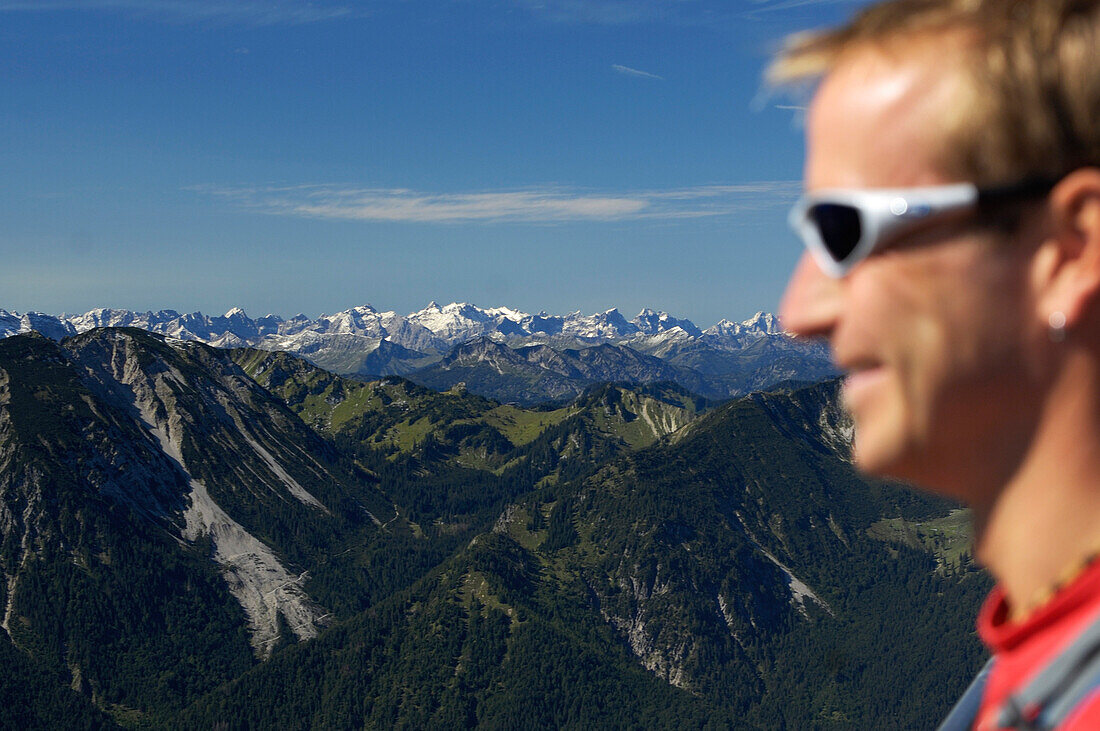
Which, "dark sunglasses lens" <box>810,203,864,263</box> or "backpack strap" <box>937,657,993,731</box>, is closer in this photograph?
"dark sunglasses lens" <box>810,203,864,263</box>

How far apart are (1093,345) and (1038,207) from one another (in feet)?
1.09

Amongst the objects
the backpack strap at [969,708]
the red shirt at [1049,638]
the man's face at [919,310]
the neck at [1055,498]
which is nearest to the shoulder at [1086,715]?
the red shirt at [1049,638]

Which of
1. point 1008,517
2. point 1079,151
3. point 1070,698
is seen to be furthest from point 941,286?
point 1070,698

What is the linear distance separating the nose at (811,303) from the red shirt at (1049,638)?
823mm

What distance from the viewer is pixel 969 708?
335cm

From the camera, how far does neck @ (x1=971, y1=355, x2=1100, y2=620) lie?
2246 millimetres

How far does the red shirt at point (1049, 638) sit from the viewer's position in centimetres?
193

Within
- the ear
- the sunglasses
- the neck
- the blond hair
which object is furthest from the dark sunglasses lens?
the neck

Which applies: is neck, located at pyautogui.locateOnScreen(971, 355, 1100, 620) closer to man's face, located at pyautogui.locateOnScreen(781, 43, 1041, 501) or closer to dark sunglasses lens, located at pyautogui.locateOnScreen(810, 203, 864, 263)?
man's face, located at pyautogui.locateOnScreen(781, 43, 1041, 501)

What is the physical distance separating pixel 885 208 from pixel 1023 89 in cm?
38

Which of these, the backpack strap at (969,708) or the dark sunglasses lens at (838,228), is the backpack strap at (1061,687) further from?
the backpack strap at (969,708)

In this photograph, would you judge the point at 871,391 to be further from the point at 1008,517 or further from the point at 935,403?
the point at 1008,517

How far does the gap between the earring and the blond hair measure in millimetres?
323

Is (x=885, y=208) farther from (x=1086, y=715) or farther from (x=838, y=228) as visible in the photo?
(x=1086, y=715)
